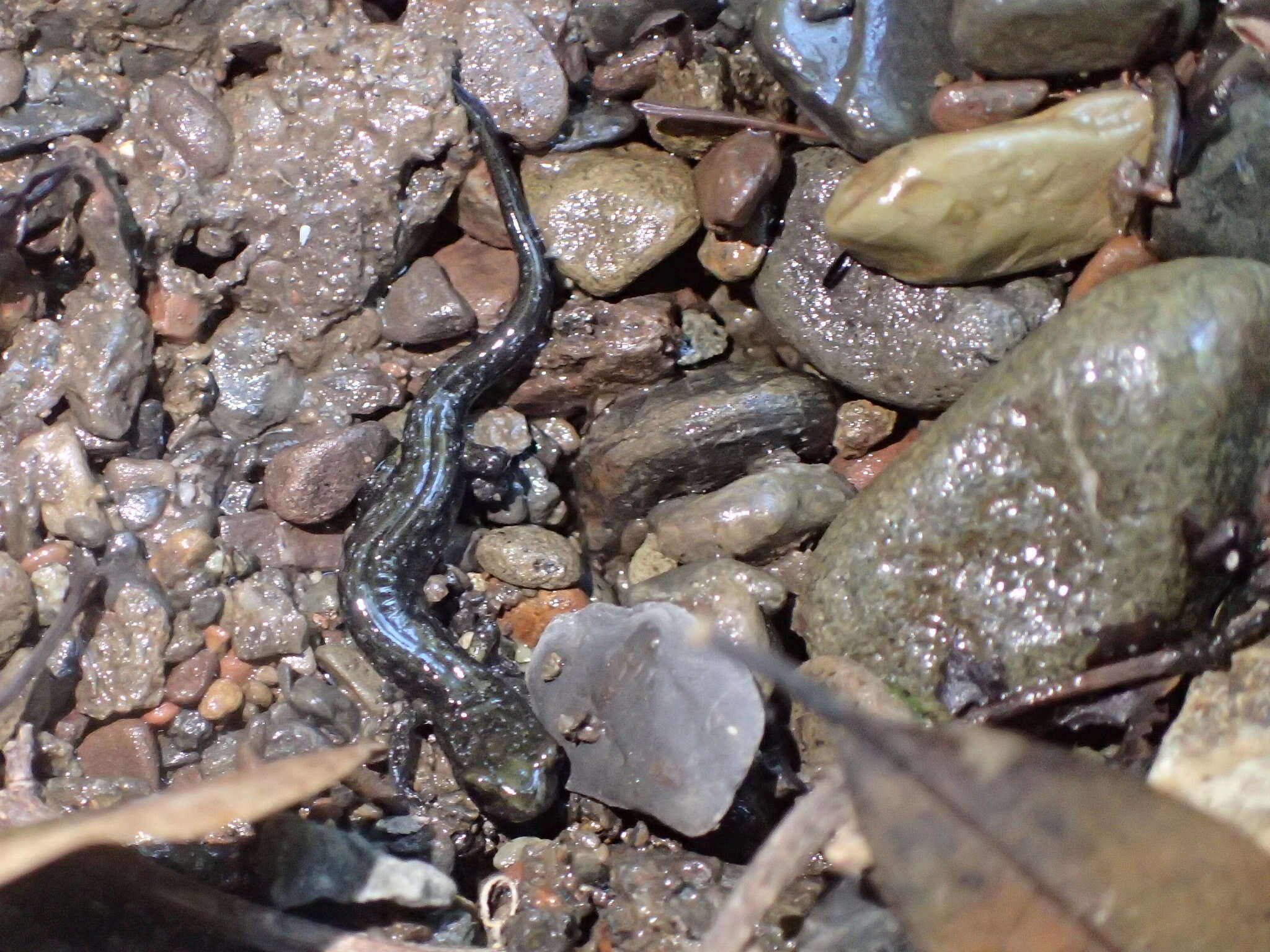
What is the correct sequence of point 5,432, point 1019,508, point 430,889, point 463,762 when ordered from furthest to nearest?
point 5,432, point 463,762, point 1019,508, point 430,889

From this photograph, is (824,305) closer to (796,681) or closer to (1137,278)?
(1137,278)

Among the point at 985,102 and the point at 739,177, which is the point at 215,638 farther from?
the point at 985,102

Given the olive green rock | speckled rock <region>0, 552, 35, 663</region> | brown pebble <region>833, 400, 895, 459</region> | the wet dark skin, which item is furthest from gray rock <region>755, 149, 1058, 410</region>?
speckled rock <region>0, 552, 35, 663</region>

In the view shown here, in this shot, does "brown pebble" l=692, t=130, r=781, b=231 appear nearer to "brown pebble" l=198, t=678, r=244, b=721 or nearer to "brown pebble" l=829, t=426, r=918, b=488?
"brown pebble" l=829, t=426, r=918, b=488

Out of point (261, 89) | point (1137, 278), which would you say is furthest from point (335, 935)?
point (261, 89)

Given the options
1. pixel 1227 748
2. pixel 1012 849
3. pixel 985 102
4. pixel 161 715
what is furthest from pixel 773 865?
pixel 985 102

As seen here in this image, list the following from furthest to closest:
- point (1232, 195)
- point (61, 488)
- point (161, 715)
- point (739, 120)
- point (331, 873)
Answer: point (739, 120), point (61, 488), point (161, 715), point (1232, 195), point (331, 873)
